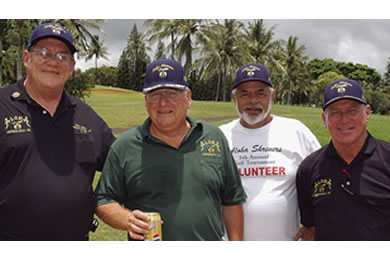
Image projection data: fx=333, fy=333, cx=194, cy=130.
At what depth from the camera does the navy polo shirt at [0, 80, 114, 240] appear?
8.76 ft

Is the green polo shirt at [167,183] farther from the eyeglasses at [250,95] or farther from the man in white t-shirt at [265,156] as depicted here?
the eyeglasses at [250,95]

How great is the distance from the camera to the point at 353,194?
272 cm

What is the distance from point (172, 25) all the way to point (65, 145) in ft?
68.7

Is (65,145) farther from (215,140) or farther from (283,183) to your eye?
(283,183)

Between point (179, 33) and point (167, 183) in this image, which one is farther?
point (179, 33)

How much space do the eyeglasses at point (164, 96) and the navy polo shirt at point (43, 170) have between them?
0.80 metres

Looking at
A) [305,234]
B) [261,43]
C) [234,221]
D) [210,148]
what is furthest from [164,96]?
[261,43]

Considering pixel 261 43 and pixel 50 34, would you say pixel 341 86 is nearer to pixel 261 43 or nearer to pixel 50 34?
pixel 50 34

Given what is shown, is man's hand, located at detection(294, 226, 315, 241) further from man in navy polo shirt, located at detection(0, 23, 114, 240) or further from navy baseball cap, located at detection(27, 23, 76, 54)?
navy baseball cap, located at detection(27, 23, 76, 54)

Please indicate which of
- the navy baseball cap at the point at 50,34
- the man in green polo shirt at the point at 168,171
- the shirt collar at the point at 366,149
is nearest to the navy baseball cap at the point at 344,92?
the shirt collar at the point at 366,149

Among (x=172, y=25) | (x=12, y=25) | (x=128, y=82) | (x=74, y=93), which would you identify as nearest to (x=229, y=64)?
(x=172, y=25)

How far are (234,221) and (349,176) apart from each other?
3.38 feet

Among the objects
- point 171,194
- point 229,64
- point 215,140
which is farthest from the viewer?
point 229,64

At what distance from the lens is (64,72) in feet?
9.78
